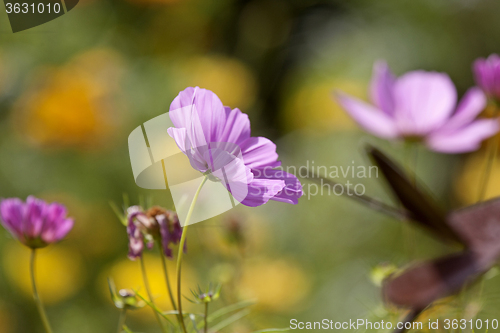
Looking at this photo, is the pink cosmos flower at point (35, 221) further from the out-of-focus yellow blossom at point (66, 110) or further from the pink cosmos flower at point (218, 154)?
the out-of-focus yellow blossom at point (66, 110)

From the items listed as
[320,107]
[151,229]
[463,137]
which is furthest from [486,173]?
[320,107]

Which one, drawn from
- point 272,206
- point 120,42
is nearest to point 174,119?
point 272,206

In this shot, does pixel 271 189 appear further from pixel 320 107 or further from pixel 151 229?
pixel 320 107

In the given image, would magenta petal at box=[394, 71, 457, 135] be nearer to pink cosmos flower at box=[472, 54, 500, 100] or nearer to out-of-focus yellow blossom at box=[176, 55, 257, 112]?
pink cosmos flower at box=[472, 54, 500, 100]

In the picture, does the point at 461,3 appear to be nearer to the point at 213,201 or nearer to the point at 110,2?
the point at 110,2

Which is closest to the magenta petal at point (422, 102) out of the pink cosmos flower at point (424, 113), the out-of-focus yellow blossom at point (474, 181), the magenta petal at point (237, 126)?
the pink cosmos flower at point (424, 113)
